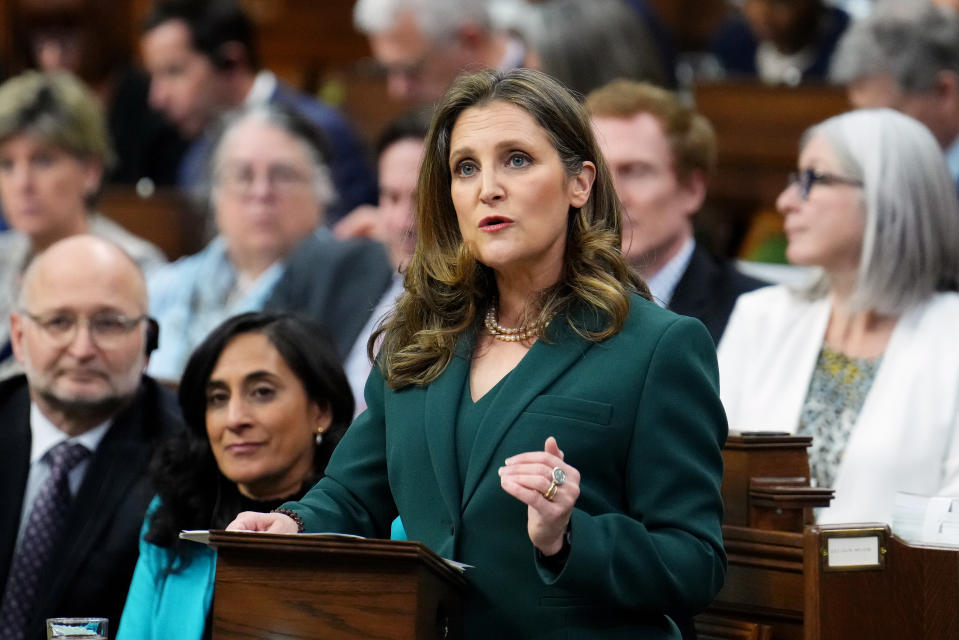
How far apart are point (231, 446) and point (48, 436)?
695 millimetres

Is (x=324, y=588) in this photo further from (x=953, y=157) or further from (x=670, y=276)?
(x=953, y=157)

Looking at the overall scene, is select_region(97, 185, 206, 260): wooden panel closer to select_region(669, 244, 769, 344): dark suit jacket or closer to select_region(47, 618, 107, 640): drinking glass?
select_region(669, 244, 769, 344): dark suit jacket

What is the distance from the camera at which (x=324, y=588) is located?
1.90 m

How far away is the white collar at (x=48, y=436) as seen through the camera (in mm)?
3393

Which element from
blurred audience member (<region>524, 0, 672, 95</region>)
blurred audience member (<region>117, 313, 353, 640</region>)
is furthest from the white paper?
blurred audience member (<region>524, 0, 672, 95</region>)

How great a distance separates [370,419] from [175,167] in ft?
16.1

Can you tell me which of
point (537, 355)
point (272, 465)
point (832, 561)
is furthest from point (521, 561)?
point (272, 465)

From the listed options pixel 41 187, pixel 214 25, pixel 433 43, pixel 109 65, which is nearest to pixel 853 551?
pixel 41 187

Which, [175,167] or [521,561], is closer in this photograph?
[521,561]

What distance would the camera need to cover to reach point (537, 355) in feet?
6.79

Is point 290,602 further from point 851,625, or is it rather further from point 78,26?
point 78,26

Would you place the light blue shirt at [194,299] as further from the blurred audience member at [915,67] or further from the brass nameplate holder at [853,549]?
the brass nameplate holder at [853,549]

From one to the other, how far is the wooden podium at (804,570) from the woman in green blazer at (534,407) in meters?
0.52

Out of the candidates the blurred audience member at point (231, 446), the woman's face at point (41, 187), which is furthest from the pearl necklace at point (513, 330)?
the woman's face at point (41, 187)
